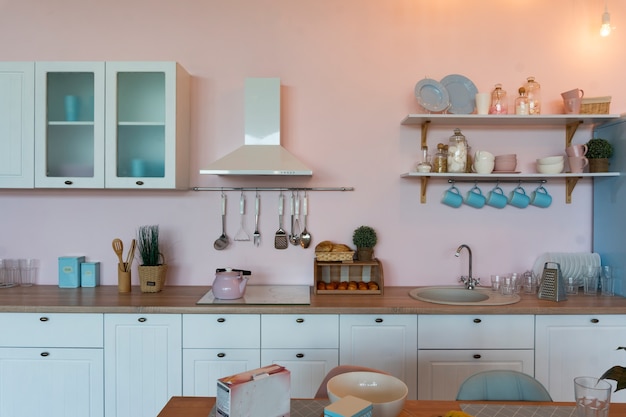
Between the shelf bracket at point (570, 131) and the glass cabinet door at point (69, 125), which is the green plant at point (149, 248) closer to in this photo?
the glass cabinet door at point (69, 125)

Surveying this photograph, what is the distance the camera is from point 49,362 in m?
2.26

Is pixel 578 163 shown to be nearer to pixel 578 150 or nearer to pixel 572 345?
pixel 578 150

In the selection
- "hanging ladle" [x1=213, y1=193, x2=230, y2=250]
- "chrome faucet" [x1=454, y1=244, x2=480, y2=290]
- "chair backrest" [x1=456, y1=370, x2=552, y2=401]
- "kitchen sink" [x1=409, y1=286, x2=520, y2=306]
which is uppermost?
"hanging ladle" [x1=213, y1=193, x2=230, y2=250]

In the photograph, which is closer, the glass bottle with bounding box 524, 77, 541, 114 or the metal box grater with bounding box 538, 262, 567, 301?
the metal box grater with bounding box 538, 262, 567, 301

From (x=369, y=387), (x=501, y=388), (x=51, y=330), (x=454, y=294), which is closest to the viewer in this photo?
(x=369, y=387)

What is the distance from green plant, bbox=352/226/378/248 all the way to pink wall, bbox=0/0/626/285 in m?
0.10

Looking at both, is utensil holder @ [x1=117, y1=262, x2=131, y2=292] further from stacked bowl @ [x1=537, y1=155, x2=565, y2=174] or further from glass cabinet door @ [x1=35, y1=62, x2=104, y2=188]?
stacked bowl @ [x1=537, y1=155, x2=565, y2=174]

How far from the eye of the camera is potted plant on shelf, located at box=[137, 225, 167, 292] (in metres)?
2.58

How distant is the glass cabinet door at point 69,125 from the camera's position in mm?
2496

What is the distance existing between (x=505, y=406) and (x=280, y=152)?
1.64 m

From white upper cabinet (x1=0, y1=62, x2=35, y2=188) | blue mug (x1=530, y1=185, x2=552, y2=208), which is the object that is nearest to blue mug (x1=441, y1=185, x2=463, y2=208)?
blue mug (x1=530, y1=185, x2=552, y2=208)

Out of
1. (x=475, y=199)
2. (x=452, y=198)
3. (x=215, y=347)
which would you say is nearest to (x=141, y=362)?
(x=215, y=347)

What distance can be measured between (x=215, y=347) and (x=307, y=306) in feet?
1.59

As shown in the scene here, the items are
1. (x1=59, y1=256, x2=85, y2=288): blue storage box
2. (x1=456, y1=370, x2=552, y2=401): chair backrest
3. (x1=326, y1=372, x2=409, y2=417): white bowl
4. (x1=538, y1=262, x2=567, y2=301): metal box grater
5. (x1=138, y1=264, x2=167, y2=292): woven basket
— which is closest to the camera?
(x1=326, y1=372, x2=409, y2=417): white bowl
